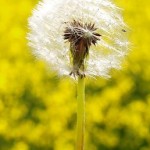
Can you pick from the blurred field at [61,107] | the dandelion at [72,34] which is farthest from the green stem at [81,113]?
the blurred field at [61,107]

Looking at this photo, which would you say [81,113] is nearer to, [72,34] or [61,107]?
[72,34]

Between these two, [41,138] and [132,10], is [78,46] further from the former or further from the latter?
[132,10]

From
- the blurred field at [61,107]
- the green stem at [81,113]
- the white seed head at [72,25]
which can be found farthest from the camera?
the blurred field at [61,107]

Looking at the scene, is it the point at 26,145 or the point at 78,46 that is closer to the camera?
the point at 78,46

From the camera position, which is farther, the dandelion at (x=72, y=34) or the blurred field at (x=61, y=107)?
the blurred field at (x=61, y=107)

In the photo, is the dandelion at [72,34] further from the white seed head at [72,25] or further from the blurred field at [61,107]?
the blurred field at [61,107]

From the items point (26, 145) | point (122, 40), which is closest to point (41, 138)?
point (26, 145)

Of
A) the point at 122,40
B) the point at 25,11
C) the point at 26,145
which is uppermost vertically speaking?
the point at 122,40
